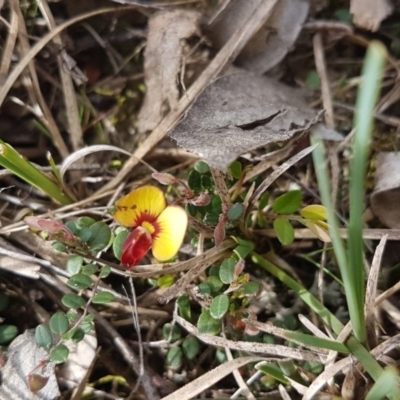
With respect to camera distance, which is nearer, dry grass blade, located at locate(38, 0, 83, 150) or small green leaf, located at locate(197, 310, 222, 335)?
small green leaf, located at locate(197, 310, 222, 335)

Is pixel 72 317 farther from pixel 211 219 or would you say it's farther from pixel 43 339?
pixel 211 219

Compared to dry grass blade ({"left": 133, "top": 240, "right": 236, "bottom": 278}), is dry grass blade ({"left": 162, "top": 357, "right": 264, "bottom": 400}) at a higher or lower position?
lower

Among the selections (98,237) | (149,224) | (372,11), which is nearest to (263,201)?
(149,224)

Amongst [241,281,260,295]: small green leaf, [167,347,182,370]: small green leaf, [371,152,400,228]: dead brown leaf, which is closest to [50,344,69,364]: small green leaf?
[167,347,182,370]: small green leaf

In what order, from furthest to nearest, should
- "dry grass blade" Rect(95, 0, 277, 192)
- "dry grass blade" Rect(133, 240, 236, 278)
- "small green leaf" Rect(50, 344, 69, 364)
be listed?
"dry grass blade" Rect(95, 0, 277, 192), "dry grass blade" Rect(133, 240, 236, 278), "small green leaf" Rect(50, 344, 69, 364)

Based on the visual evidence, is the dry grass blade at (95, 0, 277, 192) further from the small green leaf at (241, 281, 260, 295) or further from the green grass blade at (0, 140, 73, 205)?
the small green leaf at (241, 281, 260, 295)

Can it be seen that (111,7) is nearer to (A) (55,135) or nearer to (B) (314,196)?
(A) (55,135)
